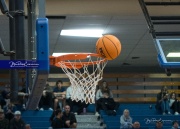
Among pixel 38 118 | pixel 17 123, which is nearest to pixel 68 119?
pixel 17 123

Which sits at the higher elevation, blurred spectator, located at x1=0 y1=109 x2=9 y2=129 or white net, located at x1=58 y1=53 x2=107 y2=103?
white net, located at x1=58 y1=53 x2=107 y2=103

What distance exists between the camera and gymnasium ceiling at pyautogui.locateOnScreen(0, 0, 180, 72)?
1002 cm

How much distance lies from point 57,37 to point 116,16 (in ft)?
9.76

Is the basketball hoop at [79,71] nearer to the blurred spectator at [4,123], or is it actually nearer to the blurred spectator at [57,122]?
the blurred spectator at [57,122]

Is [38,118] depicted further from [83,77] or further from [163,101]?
[83,77]

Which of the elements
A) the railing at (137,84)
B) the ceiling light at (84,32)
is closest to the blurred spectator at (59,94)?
the ceiling light at (84,32)

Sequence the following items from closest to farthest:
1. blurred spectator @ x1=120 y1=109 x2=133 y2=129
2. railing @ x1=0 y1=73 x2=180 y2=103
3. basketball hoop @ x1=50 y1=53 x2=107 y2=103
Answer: basketball hoop @ x1=50 y1=53 x2=107 y2=103, blurred spectator @ x1=120 y1=109 x2=133 y2=129, railing @ x1=0 y1=73 x2=180 y2=103

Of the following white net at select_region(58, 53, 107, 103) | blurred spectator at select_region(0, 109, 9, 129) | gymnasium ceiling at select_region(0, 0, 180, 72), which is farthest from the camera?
blurred spectator at select_region(0, 109, 9, 129)

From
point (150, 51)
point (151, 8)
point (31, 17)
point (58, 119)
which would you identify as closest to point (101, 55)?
point (151, 8)

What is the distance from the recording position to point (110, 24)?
491 inches

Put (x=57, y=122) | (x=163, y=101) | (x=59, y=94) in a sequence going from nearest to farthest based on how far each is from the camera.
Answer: (x=57, y=122) < (x=59, y=94) < (x=163, y=101)

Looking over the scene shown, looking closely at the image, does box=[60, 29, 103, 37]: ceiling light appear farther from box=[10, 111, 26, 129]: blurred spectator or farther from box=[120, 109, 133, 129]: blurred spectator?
box=[10, 111, 26, 129]: blurred spectator

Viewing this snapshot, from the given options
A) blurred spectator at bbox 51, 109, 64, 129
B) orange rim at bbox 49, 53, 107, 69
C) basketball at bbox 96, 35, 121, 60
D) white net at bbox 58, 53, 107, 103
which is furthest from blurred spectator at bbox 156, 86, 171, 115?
basketball at bbox 96, 35, 121, 60

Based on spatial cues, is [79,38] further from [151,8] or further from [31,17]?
[31,17]
